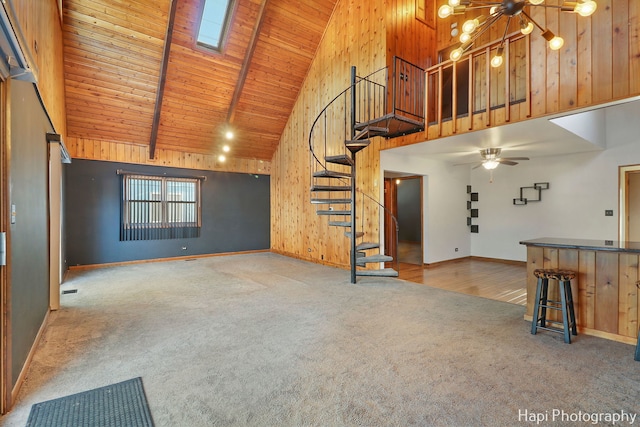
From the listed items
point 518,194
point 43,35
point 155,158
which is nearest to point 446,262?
point 518,194

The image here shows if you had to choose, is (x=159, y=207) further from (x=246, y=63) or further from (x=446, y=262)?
(x=446, y=262)

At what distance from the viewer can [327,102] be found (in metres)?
6.73

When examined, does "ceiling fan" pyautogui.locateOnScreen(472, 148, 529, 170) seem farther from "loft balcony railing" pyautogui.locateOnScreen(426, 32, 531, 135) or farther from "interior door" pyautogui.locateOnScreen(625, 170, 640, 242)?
"interior door" pyautogui.locateOnScreen(625, 170, 640, 242)

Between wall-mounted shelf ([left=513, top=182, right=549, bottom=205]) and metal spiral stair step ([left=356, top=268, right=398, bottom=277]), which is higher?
wall-mounted shelf ([left=513, top=182, right=549, bottom=205])

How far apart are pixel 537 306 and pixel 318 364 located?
214 cm

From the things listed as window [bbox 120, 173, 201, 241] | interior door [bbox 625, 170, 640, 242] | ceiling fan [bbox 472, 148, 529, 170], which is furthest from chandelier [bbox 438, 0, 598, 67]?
window [bbox 120, 173, 201, 241]

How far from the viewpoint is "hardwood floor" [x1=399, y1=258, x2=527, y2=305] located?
451 cm

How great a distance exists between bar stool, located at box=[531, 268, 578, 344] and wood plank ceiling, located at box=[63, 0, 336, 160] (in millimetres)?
6174

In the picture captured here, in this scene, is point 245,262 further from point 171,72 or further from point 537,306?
point 537,306

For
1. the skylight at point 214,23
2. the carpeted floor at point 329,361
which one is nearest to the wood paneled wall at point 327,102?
the skylight at point 214,23

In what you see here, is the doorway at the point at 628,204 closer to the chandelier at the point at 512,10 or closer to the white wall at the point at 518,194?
the white wall at the point at 518,194

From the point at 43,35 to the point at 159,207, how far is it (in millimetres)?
4508

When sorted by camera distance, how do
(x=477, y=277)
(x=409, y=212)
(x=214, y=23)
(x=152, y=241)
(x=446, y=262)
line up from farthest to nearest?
1. (x=409, y=212)
2. (x=152, y=241)
3. (x=446, y=262)
4. (x=214, y=23)
5. (x=477, y=277)

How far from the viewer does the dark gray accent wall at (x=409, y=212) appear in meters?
9.58
